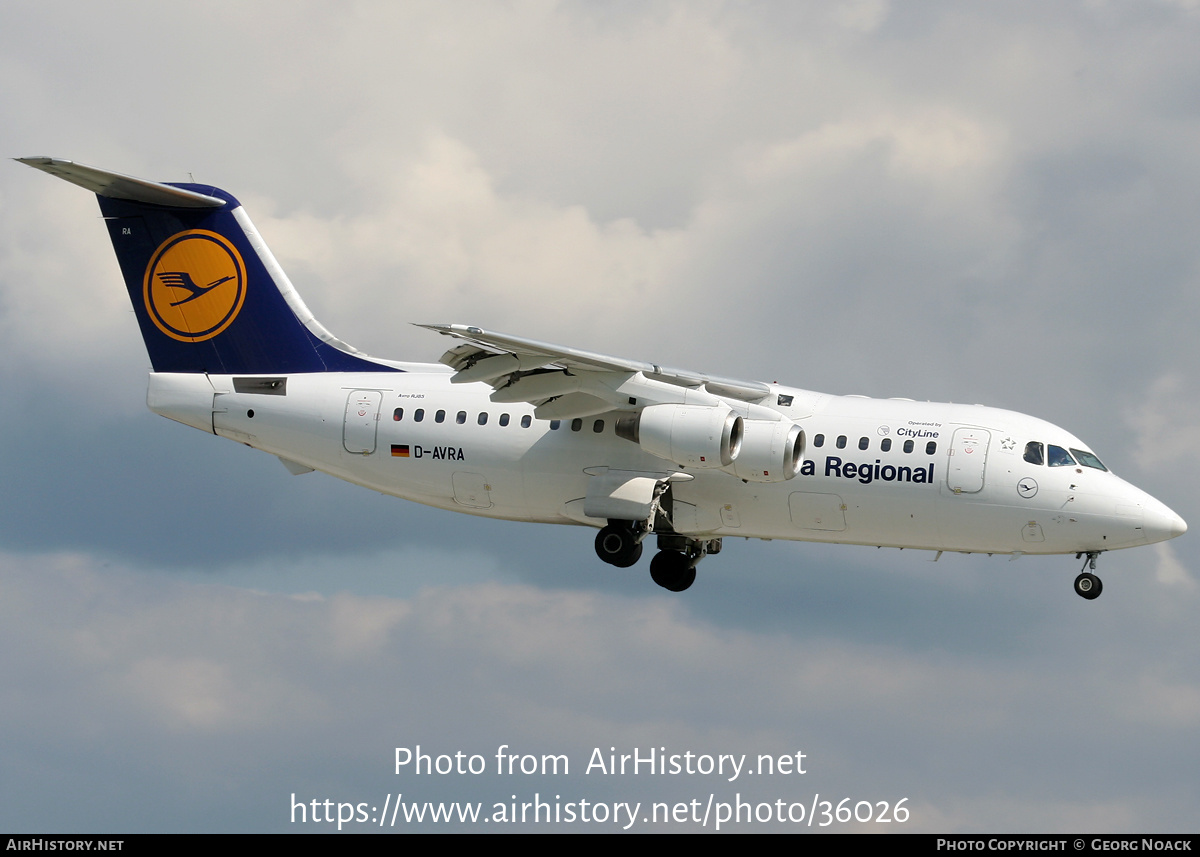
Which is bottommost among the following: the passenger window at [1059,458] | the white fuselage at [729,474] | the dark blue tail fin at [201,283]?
the white fuselage at [729,474]

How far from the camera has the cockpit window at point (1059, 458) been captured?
23344mm

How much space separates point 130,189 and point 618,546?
1117cm

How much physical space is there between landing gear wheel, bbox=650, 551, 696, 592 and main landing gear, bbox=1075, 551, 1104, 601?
6.72 m

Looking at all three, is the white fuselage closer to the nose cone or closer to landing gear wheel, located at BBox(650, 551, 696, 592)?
the nose cone

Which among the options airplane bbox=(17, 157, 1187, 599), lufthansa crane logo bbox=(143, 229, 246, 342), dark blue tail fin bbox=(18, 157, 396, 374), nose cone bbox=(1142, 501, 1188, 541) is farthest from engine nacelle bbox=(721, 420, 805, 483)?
lufthansa crane logo bbox=(143, 229, 246, 342)

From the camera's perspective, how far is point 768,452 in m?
23.0

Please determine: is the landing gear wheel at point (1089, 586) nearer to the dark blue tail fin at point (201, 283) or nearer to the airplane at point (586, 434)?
the airplane at point (586, 434)

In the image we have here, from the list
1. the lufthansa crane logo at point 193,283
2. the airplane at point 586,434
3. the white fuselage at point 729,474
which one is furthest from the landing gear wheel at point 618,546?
the lufthansa crane logo at point 193,283

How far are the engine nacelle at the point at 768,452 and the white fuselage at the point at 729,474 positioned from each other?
79 cm

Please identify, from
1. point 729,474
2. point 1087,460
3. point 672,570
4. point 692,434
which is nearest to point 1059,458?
point 1087,460

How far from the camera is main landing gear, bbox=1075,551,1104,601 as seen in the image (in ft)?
77.2

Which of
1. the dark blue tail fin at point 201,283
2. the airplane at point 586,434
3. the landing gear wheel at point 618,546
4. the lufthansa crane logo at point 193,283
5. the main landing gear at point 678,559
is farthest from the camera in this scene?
the lufthansa crane logo at point 193,283

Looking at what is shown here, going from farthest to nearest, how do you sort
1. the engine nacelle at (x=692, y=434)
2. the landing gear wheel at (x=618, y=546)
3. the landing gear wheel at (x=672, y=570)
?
the landing gear wheel at (x=672, y=570)
the landing gear wheel at (x=618, y=546)
the engine nacelle at (x=692, y=434)

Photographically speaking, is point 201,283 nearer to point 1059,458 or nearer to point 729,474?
point 729,474
